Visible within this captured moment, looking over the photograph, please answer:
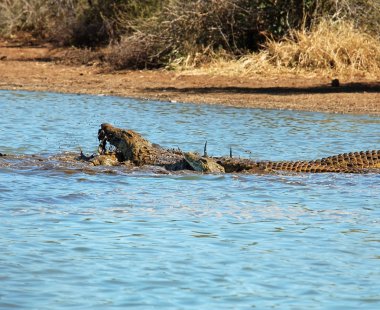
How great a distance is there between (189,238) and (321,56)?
48.0ft

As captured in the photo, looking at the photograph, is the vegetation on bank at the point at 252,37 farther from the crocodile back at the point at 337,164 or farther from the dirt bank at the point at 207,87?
the crocodile back at the point at 337,164

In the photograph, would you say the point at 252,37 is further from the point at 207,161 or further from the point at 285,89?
the point at 207,161

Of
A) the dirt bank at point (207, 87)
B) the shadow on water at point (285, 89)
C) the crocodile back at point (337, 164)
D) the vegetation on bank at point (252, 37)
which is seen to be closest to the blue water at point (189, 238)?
the crocodile back at point (337, 164)

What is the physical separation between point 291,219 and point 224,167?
2.52 meters

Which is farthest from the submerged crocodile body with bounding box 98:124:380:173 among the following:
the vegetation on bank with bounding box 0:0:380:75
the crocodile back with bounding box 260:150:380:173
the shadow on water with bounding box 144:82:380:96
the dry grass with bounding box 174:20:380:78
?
the vegetation on bank with bounding box 0:0:380:75

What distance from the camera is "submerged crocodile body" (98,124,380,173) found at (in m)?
10.8

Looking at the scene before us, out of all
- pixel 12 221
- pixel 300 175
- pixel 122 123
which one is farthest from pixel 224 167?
pixel 122 123

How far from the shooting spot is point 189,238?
25.1 feet

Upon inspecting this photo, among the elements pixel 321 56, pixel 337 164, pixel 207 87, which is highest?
pixel 321 56

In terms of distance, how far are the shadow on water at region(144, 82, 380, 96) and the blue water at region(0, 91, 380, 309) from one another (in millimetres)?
6411

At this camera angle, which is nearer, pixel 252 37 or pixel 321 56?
pixel 321 56

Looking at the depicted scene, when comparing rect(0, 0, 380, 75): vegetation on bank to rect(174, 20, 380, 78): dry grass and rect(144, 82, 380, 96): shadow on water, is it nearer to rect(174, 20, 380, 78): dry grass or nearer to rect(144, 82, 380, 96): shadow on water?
rect(174, 20, 380, 78): dry grass

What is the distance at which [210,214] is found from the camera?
28.2ft

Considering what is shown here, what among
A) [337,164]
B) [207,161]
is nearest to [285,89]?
[337,164]
